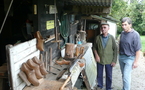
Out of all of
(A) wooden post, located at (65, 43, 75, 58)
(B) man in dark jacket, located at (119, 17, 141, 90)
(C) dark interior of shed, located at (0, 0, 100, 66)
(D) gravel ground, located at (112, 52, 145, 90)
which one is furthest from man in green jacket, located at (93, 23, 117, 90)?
(D) gravel ground, located at (112, 52, 145, 90)

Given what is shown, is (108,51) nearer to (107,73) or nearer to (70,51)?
(107,73)

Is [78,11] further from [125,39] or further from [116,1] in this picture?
[116,1]

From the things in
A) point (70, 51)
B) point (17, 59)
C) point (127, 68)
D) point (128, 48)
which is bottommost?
point (127, 68)

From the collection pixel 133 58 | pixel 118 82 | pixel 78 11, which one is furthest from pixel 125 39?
pixel 118 82

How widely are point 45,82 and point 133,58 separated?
7.99ft

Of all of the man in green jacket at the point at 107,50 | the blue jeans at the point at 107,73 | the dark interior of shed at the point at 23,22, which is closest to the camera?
the dark interior of shed at the point at 23,22

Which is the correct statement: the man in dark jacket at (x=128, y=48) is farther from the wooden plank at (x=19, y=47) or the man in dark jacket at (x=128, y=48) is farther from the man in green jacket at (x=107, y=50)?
the wooden plank at (x=19, y=47)

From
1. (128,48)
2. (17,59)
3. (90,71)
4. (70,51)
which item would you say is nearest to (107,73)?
(90,71)

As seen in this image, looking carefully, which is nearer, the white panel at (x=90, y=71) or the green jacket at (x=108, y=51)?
the green jacket at (x=108, y=51)

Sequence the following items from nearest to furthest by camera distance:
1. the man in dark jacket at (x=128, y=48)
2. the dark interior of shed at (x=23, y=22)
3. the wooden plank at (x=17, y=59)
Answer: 1. the wooden plank at (x=17, y=59)
2. the dark interior of shed at (x=23, y=22)
3. the man in dark jacket at (x=128, y=48)

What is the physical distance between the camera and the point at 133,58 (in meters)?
4.11

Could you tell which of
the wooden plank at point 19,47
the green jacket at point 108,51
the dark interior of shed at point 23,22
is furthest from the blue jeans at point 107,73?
the wooden plank at point 19,47

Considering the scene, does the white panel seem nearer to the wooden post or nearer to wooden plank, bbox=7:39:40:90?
the wooden post

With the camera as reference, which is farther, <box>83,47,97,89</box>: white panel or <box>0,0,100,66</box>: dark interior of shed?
<box>83,47,97,89</box>: white panel
